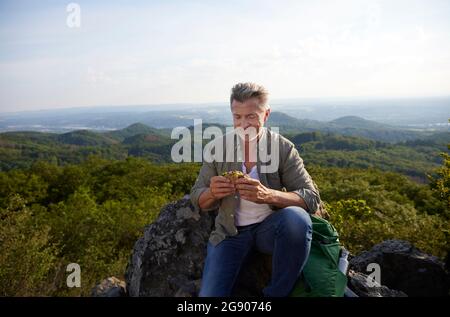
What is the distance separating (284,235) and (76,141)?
205154mm

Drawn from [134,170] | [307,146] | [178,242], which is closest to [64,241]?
[178,242]

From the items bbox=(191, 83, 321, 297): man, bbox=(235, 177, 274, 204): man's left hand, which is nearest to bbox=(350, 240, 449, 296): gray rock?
bbox=(191, 83, 321, 297): man

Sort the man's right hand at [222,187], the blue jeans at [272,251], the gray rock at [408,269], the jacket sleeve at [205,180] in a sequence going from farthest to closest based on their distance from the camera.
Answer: the gray rock at [408,269] < the jacket sleeve at [205,180] < the man's right hand at [222,187] < the blue jeans at [272,251]

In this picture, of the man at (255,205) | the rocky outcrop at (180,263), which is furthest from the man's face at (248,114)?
the rocky outcrop at (180,263)

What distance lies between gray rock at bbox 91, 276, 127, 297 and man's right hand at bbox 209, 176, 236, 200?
5.89ft

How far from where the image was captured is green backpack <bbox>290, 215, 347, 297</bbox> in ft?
10.8

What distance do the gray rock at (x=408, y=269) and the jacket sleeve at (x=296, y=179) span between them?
8.53 ft

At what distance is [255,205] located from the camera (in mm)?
3729

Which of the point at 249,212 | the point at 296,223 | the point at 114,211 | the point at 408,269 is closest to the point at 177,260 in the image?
the point at 249,212

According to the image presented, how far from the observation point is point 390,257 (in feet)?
19.2

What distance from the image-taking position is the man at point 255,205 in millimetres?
3303

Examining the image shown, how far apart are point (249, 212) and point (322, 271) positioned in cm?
91

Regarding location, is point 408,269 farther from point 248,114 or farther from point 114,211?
point 114,211

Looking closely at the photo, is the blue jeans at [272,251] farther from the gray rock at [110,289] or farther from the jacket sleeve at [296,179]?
the gray rock at [110,289]
